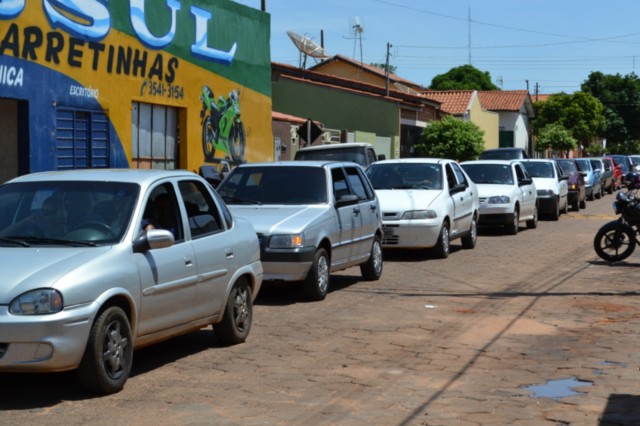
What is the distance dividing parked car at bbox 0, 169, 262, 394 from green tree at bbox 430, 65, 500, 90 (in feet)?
301

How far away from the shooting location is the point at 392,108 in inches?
1907

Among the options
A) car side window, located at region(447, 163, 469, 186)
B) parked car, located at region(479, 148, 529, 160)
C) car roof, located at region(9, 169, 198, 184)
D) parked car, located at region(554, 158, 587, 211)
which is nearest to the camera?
car roof, located at region(9, 169, 198, 184)

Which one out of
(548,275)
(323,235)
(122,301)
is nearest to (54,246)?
(122,301)

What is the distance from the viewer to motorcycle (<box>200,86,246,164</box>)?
26.6 metres

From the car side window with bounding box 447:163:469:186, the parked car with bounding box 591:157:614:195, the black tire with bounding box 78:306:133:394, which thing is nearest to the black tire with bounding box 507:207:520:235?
the car side window with bounding box 447:163:469:186

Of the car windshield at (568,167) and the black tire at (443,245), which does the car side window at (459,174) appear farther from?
the car windshield at (568,167)

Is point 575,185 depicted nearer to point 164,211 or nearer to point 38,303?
point 164,211

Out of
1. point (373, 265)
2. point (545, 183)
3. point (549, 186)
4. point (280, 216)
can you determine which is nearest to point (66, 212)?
point (280, 216)

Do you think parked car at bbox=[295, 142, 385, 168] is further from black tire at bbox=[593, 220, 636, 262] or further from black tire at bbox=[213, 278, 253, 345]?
black tire at bbox=[213, 278, 253, 345]

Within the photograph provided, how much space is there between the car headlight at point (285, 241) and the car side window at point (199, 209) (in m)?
2.95

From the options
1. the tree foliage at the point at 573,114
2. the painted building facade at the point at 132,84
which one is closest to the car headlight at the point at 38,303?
the painted building facade at the point at 132,84

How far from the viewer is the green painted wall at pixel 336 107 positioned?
1827 inches

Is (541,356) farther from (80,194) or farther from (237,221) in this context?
(80,194)

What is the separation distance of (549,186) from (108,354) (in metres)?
23.9
